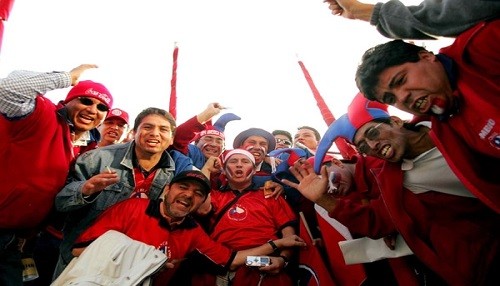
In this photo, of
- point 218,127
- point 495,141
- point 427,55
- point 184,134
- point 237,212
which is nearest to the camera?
point 495,141

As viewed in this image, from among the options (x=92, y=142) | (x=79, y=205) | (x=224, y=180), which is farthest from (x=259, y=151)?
(x=79, y=205)

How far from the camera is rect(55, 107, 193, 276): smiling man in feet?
9.20

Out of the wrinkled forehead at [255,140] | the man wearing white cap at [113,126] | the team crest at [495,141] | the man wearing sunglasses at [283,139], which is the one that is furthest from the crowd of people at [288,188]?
the man wearing sunglasses at [283,139]

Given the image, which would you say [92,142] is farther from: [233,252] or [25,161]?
[233,252]

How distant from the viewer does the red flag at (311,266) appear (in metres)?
2.85

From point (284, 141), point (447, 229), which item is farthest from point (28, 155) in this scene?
point (284, 141)

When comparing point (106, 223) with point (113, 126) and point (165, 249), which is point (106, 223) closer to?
point (165, 249)

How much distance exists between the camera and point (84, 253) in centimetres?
241

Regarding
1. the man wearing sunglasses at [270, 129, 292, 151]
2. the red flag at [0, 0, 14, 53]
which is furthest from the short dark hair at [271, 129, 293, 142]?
the red flag at [0, 0, 14, 53]

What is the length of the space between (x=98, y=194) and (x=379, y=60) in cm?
255

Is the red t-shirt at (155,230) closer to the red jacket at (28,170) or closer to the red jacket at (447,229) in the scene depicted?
the red jacket at (28,170)

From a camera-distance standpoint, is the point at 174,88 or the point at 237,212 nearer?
the point at 237,212

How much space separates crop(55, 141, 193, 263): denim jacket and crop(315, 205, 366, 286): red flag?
1.69m

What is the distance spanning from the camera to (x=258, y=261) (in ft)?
9.70
